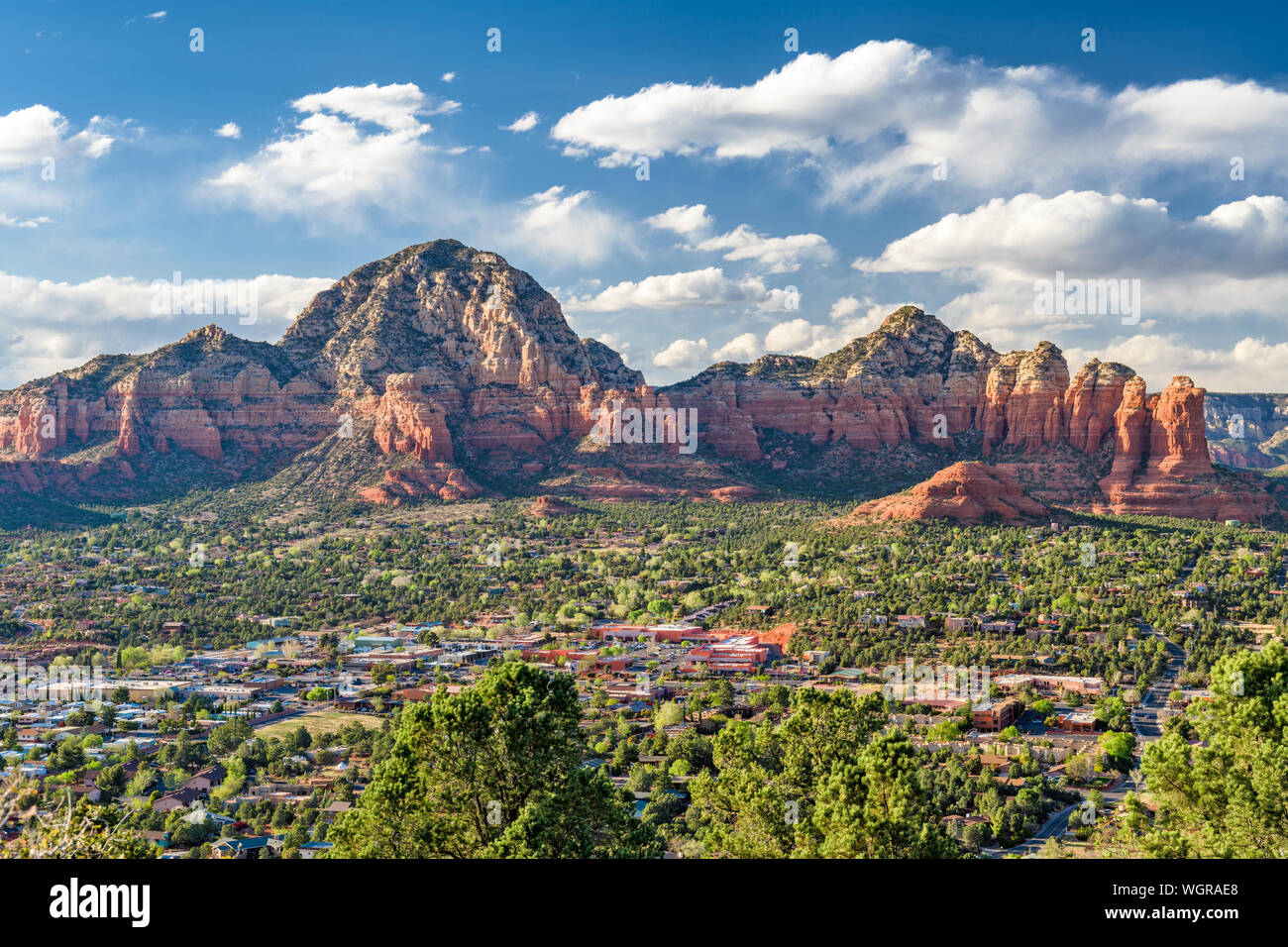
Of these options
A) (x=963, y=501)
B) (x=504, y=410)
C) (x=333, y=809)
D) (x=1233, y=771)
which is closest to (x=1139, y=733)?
(x=1233, y=771)

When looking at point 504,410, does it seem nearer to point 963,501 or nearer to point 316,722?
point 963,501

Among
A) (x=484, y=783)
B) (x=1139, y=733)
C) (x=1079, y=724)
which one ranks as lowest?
(x=1079, y=724)

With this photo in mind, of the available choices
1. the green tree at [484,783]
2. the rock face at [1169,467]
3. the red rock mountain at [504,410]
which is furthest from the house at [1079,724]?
the red rock mountain at [504,410]

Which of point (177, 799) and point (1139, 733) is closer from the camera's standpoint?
point (177, 799)

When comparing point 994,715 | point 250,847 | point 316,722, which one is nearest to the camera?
point 250,847

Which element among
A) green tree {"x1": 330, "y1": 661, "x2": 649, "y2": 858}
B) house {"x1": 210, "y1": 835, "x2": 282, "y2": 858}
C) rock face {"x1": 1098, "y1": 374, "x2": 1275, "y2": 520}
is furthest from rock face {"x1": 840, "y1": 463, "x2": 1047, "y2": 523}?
green tree {"x1": 330, "y1": 661, "x2": 649, "y2": 858}

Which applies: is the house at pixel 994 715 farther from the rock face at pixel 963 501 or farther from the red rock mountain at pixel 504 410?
the red rock mountain at pixel 504 410

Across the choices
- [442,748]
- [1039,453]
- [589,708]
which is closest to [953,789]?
[589,708]
